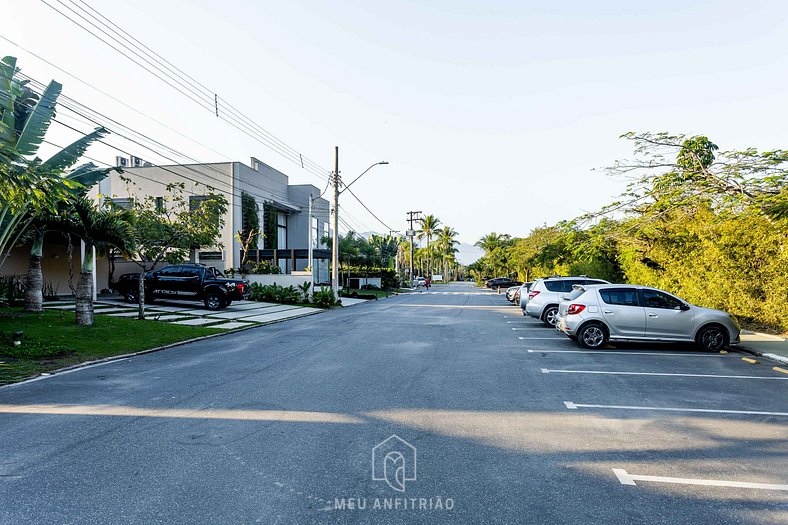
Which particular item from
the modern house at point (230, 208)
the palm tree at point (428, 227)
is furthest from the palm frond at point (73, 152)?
the palm tree at point (428, 227)

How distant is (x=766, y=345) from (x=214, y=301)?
2105 cm

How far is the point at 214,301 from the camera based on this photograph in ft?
73.8

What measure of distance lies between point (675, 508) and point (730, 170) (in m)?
12.0

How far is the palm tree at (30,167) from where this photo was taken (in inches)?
296

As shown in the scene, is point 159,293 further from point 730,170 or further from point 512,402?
point 730,170

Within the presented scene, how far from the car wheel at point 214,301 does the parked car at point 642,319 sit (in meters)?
16.4

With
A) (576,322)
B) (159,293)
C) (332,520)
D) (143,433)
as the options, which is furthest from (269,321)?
(332,520)

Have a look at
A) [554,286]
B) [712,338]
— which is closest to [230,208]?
[554,286]

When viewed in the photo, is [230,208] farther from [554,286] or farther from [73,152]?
[554,286]

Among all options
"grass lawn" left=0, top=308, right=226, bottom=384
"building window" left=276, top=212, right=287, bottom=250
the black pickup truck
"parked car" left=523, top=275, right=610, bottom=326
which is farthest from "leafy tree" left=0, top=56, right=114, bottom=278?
"building window" left=276, top=212, right=287, bottom=250

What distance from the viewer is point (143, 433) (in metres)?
5.50

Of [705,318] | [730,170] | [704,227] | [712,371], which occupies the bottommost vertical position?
[712,371]

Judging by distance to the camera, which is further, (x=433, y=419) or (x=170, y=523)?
(x=433, y=419)

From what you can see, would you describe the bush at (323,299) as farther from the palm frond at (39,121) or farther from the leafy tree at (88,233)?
the palm frond at (39,121)
